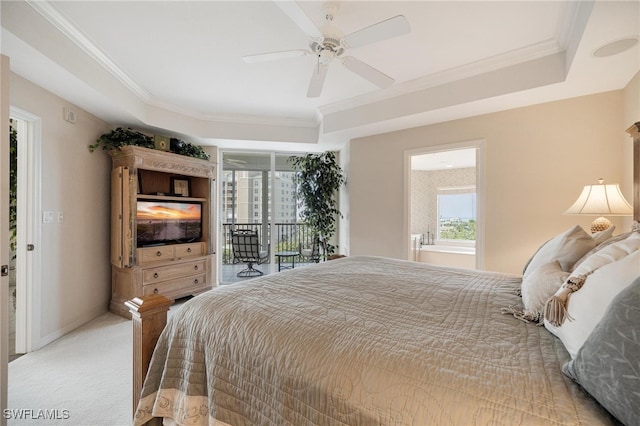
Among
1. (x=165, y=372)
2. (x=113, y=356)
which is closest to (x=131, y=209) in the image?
(x=113, y=356)

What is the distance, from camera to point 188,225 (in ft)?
13.2

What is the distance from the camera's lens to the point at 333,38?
1.89 metres

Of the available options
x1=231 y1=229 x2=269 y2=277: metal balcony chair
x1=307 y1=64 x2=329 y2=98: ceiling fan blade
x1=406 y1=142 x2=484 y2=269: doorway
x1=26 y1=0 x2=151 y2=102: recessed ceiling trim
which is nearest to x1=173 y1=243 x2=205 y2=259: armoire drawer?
x1=231 y1=229 x2=269 y2=277: metal balcony chair

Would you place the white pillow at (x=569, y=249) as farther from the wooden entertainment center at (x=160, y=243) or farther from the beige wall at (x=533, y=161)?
the wooden entertainment center at (x=160, y=243)

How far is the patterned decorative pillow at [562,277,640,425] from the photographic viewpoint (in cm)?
57

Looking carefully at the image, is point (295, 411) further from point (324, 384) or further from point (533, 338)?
point (533, 338)

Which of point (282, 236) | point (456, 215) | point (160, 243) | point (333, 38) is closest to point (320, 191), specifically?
point (282, 236)

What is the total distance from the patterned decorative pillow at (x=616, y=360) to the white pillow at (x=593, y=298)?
7 centimetres

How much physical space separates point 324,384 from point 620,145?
11.3 ft

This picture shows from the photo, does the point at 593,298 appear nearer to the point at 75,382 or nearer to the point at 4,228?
the point at 4,228

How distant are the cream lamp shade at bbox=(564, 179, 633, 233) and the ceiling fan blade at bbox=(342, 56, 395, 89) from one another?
178 cm

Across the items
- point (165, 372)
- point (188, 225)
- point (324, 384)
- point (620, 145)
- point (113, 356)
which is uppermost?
point (620, 145)

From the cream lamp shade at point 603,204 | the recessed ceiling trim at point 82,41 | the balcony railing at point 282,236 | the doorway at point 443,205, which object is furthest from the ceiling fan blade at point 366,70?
the doorway at point 443,205

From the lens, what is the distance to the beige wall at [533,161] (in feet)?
8.79
